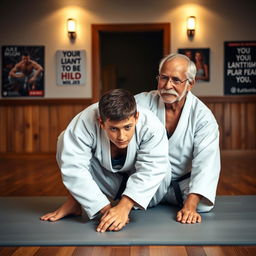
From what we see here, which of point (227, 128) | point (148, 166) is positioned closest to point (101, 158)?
point (148, 166)

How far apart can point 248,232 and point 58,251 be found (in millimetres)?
821

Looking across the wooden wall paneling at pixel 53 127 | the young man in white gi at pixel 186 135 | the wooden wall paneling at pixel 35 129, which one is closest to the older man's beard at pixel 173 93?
the young man in white gi at pixel 186 135

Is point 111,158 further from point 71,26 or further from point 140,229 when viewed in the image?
point 71,26

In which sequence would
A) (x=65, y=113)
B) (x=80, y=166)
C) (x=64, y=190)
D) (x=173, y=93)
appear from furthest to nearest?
(x=65, y=113) < (x=64, y=190) < (x=173, y=93) < (x=80, y=166)

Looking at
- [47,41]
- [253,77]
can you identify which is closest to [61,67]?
[47,41]

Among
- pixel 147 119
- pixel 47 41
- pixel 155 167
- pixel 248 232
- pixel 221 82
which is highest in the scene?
pixel 47 41

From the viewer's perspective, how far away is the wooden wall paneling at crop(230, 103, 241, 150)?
5.45 metres

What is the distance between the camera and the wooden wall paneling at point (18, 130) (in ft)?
18.2

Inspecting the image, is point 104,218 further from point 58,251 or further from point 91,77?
point 91,77

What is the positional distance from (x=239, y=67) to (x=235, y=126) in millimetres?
767

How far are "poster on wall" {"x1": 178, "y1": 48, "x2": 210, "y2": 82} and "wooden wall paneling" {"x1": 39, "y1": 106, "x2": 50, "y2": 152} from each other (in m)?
1.95

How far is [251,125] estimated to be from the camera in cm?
546

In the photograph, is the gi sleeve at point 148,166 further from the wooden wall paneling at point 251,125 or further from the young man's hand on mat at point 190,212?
the wooden wall paneling at point 251,125

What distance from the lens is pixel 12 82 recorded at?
5.48 metres
